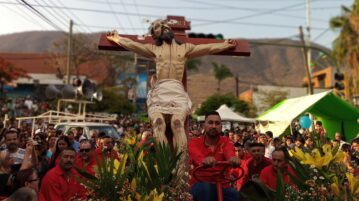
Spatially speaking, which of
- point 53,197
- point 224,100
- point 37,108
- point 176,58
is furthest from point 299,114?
point 224,100

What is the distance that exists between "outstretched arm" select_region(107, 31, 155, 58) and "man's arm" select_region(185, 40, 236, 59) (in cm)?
49

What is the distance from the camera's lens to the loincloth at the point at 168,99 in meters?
5.78

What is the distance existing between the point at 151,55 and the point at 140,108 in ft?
168

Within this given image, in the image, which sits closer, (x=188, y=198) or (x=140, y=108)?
(x=188, y=198)

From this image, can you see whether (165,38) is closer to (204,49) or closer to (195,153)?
(204,49)

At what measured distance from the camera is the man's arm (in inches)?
252

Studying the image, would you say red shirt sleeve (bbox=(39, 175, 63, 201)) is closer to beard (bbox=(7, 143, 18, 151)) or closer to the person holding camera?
the person holding camera

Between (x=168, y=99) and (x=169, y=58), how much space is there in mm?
650

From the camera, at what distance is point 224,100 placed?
148ft

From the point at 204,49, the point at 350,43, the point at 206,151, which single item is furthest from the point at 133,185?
the point at 350,43

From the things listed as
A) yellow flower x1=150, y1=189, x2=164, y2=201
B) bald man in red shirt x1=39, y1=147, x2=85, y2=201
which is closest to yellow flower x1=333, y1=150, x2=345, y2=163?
yellow flower x1=150, y1=189, x2=164, y2=201

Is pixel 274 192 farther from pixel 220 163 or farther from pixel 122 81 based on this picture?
pixel 122 81

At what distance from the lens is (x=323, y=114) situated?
1817cm

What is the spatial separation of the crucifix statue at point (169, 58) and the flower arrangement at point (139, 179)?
97 centimetres
